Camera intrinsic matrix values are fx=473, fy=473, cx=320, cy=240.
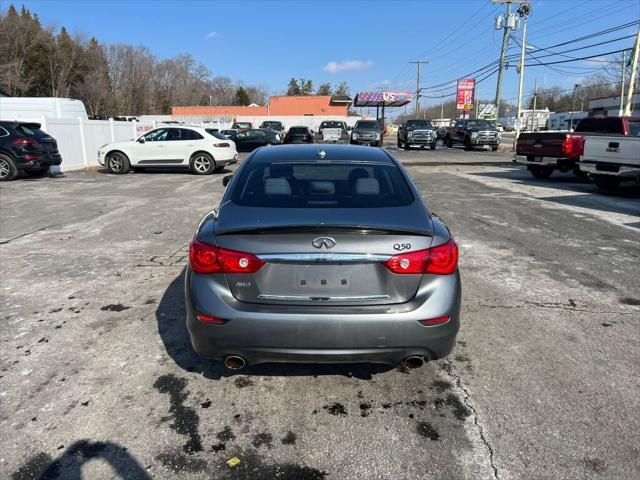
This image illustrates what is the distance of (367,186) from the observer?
3469mm

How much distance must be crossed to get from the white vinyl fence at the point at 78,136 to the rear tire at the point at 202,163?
5.32 meters

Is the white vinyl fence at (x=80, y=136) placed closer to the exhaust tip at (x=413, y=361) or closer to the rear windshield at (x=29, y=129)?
the rear windshield at (x=29, y=129)

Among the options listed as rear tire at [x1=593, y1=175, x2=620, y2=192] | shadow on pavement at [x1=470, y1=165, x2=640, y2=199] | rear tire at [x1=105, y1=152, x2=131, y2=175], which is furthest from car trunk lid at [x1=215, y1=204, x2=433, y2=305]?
rear tire at [x1=105, y1=152, x2=131, y2=175]

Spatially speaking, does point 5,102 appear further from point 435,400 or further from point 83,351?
point 435,400

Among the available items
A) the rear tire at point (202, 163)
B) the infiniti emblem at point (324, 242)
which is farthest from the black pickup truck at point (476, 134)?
the infiniti emblem at point (324, 242)

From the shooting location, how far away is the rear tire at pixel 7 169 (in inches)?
556

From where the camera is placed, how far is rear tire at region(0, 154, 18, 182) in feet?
46.4

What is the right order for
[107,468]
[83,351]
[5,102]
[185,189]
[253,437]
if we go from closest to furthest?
1. [107,468]
2. [253,437]
3. [83,351]
4. [185,189]
5. [5,102]

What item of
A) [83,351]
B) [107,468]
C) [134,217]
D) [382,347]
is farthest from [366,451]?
[134,217]

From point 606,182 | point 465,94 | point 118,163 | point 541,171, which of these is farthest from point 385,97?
point 606,182

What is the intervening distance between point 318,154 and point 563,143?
12.5 metres

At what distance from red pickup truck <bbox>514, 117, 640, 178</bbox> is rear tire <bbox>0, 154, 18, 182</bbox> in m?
16.0

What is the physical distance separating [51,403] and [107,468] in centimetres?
83

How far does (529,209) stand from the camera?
10.1 meters
